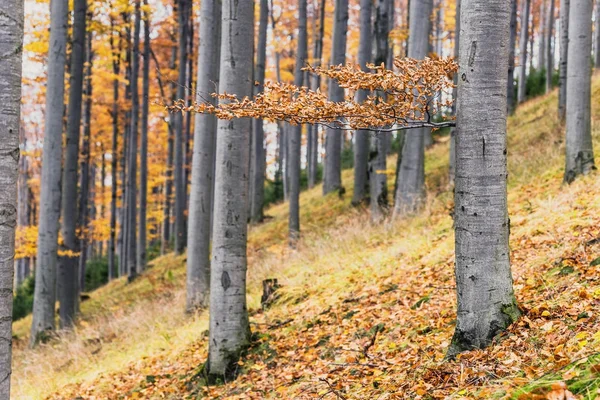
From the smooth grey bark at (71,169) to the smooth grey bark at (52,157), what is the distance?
92 cm

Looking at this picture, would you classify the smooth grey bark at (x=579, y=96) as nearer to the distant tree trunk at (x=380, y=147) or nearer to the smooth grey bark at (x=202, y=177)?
the distant tree trunk at (x=380, y=147)

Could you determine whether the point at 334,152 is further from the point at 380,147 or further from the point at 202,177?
the point at 202,177

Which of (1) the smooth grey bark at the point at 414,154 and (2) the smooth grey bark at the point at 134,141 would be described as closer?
(1) the smooth grey bark at the point at 414,154

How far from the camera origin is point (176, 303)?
10.9 meters

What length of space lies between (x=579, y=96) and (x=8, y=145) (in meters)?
7.63

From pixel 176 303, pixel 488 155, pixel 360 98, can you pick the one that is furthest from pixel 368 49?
pixel 488 155

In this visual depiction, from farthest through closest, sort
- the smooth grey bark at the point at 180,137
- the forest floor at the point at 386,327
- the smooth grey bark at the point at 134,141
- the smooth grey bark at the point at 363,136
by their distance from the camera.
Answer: the smooth grey bark at the point at 180,137, the smooth grey bark at the point at 134,141, the smooth grey bark at the point at 363,136, the forest floor at the point at 386,327

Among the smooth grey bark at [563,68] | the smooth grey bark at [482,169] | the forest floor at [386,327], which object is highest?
the smooth grey bark at [563,68]

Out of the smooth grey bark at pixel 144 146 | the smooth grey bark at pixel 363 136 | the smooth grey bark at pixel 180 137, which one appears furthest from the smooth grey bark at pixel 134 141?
the smooth grey bark at pixel 363 136

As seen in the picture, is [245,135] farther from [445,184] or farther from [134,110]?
[134,110]

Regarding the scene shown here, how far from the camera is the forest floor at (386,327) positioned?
3.73m

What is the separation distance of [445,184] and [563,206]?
19.1 ft

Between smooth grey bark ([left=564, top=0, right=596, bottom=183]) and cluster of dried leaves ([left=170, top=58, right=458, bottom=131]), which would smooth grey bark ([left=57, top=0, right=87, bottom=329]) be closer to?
cluster of dried leaves ([left=170, top=58, right=458, bottom=131])

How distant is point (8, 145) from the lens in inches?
124
